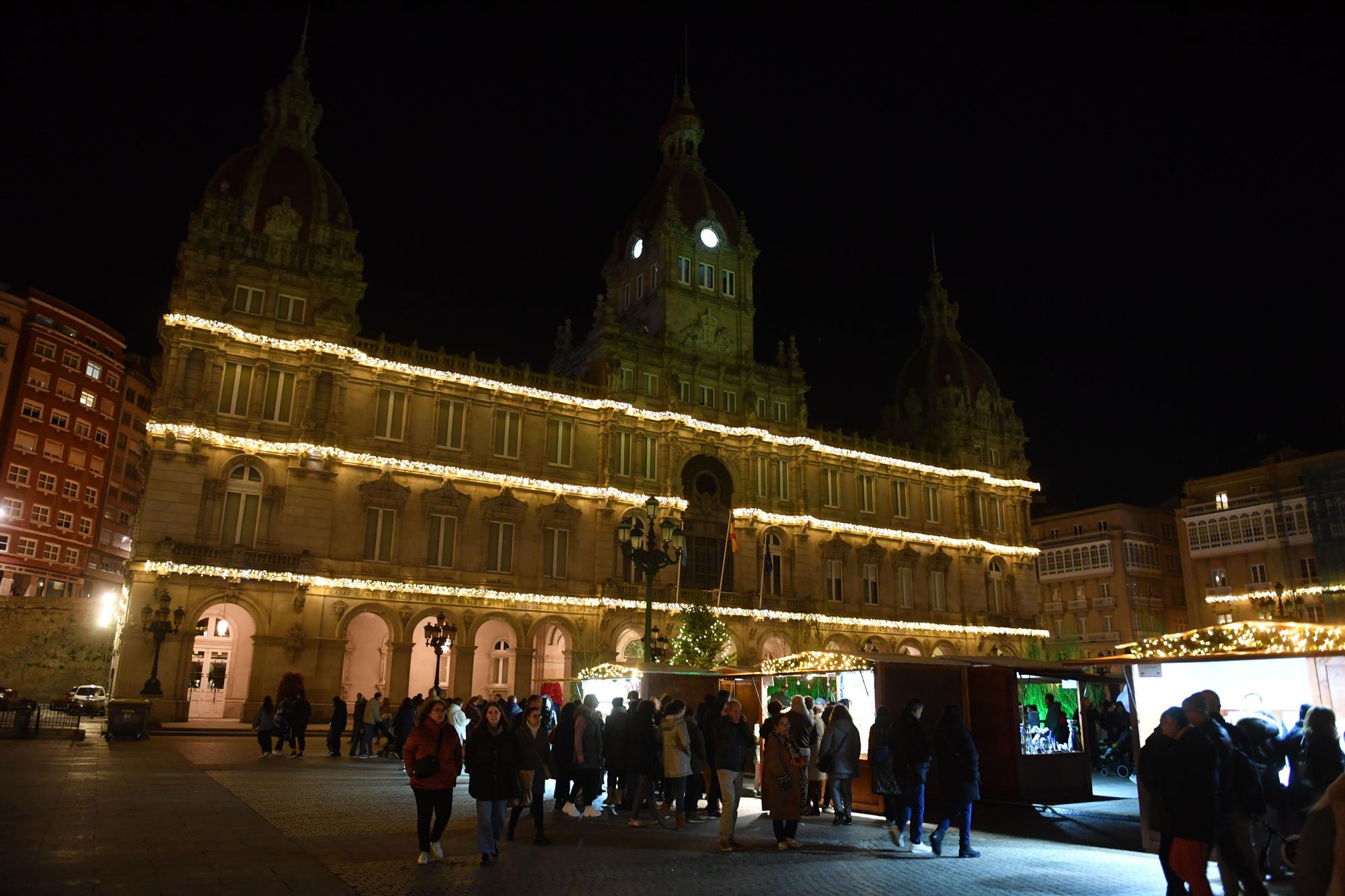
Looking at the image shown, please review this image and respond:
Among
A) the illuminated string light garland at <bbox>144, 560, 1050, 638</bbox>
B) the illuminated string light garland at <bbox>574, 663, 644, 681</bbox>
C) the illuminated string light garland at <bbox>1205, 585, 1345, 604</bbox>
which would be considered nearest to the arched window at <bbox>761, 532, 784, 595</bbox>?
the illuminated string light garland at <bbox>144, 560, 1050, 638</bbox>

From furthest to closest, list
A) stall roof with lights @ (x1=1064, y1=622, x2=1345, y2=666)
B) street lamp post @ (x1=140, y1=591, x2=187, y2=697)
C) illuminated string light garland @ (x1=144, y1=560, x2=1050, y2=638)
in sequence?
illuminated string light garland @ (x1=144, y1=560, x2=1050, y2=638) < street lamp post @ (x1=140, y1=591, x2=187, y2=697) < stall roof with lights @ (x1=1064, y1=622, x2=1345, y2=666)

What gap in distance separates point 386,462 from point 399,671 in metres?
8.16

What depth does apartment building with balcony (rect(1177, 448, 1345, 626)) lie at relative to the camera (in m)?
53.2

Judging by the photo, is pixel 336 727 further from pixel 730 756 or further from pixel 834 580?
pixel 834 580

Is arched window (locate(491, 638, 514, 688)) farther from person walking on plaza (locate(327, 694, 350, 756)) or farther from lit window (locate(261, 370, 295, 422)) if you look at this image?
person walking on plaza (locate(327, 694, 350, 756))

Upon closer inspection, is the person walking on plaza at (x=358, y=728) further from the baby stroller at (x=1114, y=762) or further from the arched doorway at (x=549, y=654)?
the baby stroller at (x=1114, y=762)

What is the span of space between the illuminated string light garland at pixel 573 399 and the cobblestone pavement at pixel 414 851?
21.8 metres

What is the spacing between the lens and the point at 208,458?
34125 millimetres

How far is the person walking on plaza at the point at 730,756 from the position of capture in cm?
1180

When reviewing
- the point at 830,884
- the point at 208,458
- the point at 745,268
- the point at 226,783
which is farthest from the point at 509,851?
the point at 745,268

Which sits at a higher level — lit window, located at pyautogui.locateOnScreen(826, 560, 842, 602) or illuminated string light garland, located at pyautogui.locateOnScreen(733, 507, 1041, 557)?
illuminated string light garland, located at pyautogui.locateOnScreen(733, 507, 1041, 557)

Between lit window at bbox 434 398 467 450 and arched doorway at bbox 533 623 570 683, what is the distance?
8680 mm

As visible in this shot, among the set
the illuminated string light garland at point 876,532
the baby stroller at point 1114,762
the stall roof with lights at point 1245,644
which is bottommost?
the baby stroller at point 1114,762

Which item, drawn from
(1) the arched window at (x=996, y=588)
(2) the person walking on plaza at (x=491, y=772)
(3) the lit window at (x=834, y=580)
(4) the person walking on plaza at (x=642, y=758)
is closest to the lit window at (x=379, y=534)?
(3) the lit window at (x=834, y=580)
